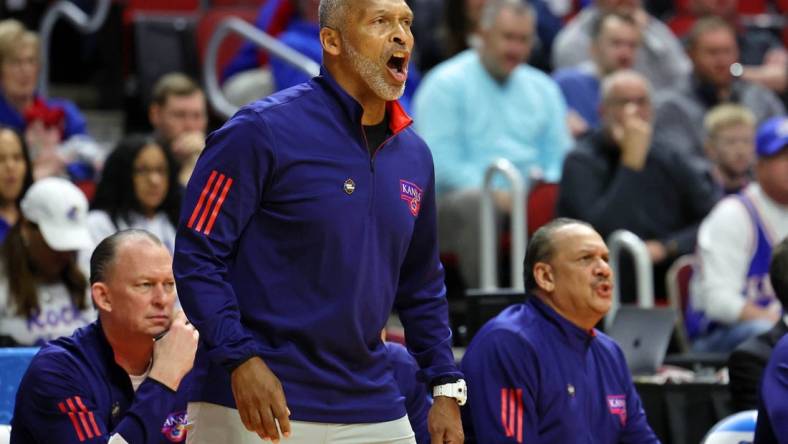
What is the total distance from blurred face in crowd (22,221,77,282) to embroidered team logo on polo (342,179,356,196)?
2834 mm

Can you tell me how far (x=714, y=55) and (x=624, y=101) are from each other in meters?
1.44

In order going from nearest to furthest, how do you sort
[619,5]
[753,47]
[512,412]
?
[512,412]
[619,5]
[753,47]

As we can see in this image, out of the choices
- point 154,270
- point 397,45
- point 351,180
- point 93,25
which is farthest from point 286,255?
point 93,25

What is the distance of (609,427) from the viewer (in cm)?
507

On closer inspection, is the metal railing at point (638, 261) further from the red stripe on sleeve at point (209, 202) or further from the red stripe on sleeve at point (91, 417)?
the red stripe on sleeve at point (209, 202)

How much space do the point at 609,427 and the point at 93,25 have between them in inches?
197

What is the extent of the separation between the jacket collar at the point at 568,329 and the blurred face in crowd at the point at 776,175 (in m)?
2.64

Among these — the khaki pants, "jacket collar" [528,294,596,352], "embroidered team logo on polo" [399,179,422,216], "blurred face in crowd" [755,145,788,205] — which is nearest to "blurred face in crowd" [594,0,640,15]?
"blurred face in crowd" [755,145,788,205]

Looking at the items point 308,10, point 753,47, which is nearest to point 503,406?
point 308,10

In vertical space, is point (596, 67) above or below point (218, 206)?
above

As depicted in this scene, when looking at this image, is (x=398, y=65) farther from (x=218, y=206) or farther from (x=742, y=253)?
(x=742, y=253)

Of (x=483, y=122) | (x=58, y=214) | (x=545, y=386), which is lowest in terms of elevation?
(x=545, y=386)

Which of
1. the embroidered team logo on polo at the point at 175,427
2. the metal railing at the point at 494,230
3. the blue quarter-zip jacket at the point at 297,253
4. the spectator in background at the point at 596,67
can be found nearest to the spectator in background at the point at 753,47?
the spectator in background at the point at 596,67

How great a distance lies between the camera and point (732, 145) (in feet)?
27.2
